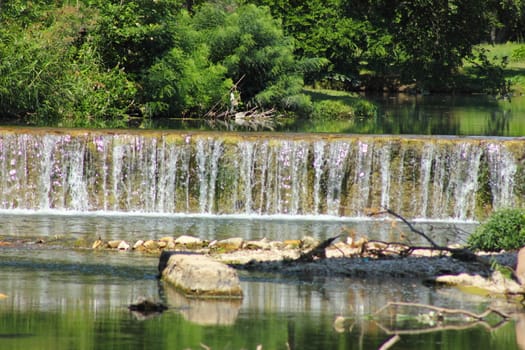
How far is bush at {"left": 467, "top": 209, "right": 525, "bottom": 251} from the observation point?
14555mm

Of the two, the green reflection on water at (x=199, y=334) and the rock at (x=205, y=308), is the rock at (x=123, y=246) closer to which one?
the rock at (x=205, y=308)

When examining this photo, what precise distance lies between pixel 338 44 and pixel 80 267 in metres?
33.9

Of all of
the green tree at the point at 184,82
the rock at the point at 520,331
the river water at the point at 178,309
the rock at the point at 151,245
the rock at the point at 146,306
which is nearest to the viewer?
the river water at the point at 178,309

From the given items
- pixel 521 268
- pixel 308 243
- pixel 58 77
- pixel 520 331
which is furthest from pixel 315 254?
pixel 58 77

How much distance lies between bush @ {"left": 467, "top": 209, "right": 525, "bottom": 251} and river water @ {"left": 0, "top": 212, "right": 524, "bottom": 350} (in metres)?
2.16

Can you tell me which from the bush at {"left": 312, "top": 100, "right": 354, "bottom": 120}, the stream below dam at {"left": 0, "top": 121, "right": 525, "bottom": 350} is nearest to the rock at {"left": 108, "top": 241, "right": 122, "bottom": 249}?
the stream below dam at {"left": 0, "top": 121, "right": 525, "bottom": 350}

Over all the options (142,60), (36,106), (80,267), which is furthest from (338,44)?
(80,267)

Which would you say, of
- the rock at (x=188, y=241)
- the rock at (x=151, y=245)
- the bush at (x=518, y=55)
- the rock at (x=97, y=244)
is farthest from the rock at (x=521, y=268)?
the bush at (x=518, y=55)

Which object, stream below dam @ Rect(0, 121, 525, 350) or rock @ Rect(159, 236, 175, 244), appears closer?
rock @ Rect(159, 236, 175, 244)

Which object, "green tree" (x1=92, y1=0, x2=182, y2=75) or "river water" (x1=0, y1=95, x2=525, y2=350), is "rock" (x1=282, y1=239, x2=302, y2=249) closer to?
"river water" (x1=0, y1=95, x2=525, y2=350)

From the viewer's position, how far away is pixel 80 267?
45.0 ft

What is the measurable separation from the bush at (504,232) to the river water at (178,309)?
85.1 inches

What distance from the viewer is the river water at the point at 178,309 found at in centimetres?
959

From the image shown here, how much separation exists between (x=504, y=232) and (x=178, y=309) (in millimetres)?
5348
